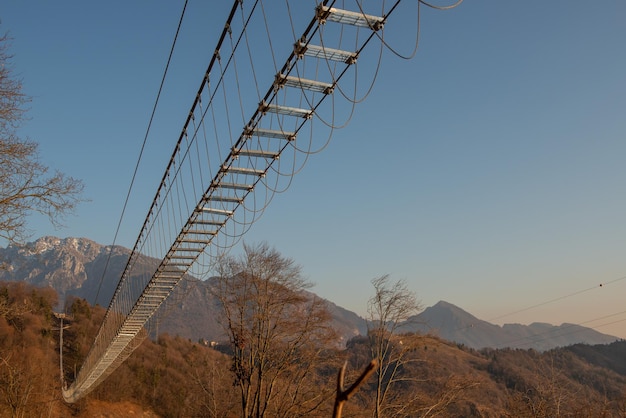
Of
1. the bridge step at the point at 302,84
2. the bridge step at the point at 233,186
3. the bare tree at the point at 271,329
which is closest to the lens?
the bridge step at the point at 302,84

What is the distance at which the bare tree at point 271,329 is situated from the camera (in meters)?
19.8

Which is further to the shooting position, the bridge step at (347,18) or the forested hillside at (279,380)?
the forested hillside at (279,380)

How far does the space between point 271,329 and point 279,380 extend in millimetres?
2583

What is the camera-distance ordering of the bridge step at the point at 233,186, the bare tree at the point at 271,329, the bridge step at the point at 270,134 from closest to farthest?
the bridge step at the point at 270,134, the bridge step at the point at 233,186, the bare tree at the point at 271,329

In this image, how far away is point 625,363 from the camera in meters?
136

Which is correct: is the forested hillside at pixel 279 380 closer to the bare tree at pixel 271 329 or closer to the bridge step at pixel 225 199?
the bare tree at pixel 271 329

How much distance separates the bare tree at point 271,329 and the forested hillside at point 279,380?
1.03 feet

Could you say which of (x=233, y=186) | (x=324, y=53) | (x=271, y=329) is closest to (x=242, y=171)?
(x=233, y=186)

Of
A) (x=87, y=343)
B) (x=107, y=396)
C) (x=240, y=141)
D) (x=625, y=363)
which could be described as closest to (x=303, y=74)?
(x=240, y=141)

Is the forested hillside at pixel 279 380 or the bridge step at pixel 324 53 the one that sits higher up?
the bridge step at pixel 324 53

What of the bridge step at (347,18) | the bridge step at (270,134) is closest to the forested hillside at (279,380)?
the bridge step at (347,18)

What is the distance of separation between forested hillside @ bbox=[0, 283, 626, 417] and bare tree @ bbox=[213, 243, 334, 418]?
1.03ft

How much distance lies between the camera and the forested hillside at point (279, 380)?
20438 millimetres

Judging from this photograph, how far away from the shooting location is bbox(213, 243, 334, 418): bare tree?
19.8 m
